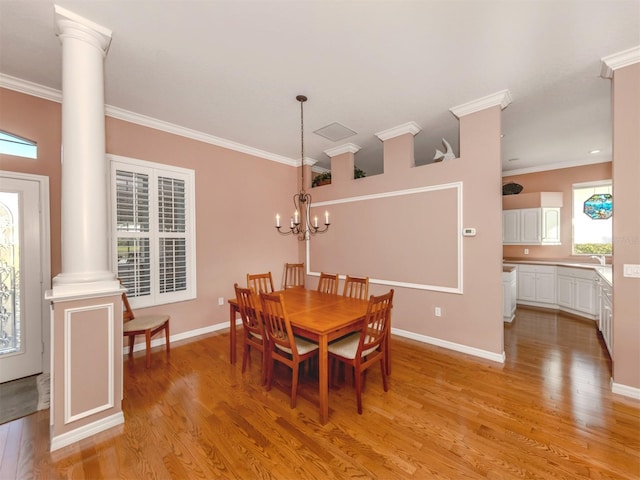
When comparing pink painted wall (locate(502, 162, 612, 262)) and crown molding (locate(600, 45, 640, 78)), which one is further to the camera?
pink painted wall (locate(502, 162, 612, 262))

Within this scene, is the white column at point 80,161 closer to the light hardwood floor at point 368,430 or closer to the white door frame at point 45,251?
the light hardwood floor at point 368,430

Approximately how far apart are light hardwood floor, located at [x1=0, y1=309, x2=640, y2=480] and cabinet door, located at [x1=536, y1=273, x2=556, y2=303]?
244cm

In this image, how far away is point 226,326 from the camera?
13.6ft

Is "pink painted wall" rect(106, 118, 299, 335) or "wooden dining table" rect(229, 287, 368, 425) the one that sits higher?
"pink painted wall" rect(106, 118, 299, 335)

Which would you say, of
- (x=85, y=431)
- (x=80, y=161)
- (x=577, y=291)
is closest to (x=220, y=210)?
(x=80, y=161)

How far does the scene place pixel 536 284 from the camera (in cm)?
508

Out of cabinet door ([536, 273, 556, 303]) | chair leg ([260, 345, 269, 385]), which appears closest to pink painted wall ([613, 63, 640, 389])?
cabinet door ([536, 273, 556, 303])

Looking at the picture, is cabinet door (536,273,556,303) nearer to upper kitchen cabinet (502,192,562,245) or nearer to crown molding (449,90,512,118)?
upper kitchen cabinet (502,192,562,245)

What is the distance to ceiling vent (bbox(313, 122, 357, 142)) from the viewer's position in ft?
11.8

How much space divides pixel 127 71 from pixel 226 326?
11.2 feet

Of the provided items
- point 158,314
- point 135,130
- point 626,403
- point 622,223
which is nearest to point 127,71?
point 135,130

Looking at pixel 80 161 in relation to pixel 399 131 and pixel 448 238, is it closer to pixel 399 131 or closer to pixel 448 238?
pixel 399 131

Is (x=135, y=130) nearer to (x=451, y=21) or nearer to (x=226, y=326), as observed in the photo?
(x=226, y=326)

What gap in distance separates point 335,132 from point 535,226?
178 inches
